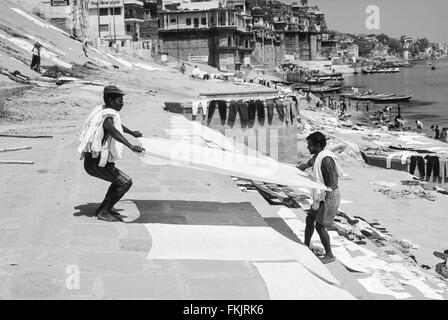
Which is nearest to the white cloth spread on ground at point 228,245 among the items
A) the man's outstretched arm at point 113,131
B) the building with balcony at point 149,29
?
the man's outstretched arm at point 113,131

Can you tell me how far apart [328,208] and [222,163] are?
1316 millimetres

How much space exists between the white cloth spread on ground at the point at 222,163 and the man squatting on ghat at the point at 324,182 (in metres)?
0.11

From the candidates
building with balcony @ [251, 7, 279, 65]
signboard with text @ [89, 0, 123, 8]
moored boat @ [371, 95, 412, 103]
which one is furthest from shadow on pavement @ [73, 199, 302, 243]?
building with balcony @ [251, 7, 279, 65]

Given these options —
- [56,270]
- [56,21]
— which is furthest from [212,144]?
[56,21]

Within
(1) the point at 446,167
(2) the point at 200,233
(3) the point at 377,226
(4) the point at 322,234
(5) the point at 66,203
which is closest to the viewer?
(2) the point at 200,233

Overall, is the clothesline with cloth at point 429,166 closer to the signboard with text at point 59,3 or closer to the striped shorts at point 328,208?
the striped shorts at point 328,208

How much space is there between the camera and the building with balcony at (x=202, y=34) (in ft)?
199

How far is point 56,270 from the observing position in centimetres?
455

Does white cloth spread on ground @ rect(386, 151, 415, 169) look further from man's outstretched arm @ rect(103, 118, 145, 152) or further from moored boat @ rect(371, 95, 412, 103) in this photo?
moored boat @ rect(371, 95, 412, 103)

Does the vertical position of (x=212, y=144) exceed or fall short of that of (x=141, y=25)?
it falls short

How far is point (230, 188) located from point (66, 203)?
2320mm

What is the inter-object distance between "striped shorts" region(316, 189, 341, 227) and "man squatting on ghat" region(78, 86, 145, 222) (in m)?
2.01
